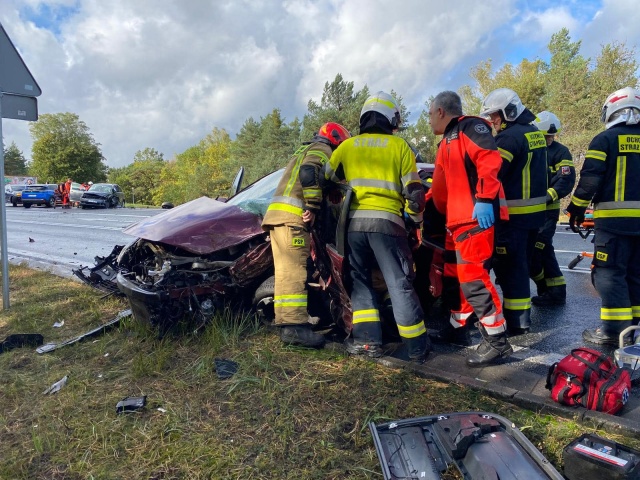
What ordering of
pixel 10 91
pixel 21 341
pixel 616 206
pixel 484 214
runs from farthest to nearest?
pixel 10 91 → pixel 21 341 → pixel 616 206 → pixel 484 214

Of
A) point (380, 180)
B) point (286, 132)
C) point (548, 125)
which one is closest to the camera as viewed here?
point (380, 180)

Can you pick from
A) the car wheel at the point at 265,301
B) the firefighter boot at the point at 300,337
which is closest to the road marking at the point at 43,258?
the car wheel at the point at 265,301

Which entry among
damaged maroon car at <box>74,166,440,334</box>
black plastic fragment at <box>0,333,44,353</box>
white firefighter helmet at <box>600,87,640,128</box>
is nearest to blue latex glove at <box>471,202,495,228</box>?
damaged maroon car at <box>74,166,440,334</box>

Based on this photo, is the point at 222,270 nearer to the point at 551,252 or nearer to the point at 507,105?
the point at 507,105

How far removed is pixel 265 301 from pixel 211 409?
4.02 feet

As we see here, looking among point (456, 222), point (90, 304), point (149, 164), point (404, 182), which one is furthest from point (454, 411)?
point (149, 164)

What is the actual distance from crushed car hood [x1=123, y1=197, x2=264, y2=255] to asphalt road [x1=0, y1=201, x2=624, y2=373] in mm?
1867

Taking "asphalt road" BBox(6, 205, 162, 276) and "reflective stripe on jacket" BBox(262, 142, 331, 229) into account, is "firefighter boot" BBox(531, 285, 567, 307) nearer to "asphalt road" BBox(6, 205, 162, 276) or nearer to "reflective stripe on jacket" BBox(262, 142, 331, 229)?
"reflective stripe on jacket" BBox(262, 142, 331, 229)

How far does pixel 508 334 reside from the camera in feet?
13.2

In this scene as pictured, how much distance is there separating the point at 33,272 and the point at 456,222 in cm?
629

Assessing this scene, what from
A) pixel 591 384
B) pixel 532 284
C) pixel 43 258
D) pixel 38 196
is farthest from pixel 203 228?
pixel 38 196

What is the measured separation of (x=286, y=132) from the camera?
36.8m

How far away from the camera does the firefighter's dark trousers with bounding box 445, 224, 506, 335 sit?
323cm

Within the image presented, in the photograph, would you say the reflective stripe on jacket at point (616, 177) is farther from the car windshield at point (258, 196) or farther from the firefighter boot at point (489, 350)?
the car windshield at point (258, 196)
